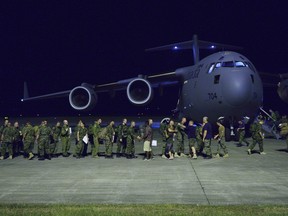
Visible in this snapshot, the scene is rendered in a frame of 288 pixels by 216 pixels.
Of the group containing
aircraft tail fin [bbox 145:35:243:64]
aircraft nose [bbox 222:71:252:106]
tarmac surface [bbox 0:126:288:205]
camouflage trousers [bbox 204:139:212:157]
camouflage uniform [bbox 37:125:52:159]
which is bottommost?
tarmac surface [bbox 0:126:288:205]

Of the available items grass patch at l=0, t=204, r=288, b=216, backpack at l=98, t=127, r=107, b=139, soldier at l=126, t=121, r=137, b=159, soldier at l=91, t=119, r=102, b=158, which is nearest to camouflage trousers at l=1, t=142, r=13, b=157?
soldier at l=91, t=119, r=102, b=158

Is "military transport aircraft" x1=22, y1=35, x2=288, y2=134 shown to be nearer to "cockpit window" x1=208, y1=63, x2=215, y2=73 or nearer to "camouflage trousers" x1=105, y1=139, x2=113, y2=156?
"cockpit window" x1=208, y1=63, x2=215, y2=73

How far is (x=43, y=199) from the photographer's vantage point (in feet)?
26.2

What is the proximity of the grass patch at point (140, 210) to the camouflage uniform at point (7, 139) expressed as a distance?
851 cm

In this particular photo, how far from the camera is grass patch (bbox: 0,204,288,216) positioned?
21.9ft

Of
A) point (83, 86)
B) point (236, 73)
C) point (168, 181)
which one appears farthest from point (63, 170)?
point (83, 86)

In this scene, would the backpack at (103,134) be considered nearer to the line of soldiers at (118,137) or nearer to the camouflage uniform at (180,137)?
the line of soldiers at (118,137)

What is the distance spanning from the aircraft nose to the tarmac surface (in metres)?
4.40

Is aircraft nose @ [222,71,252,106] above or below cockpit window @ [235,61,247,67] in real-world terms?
below

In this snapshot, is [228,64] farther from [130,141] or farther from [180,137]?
[130,141]

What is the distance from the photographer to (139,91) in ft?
83.6

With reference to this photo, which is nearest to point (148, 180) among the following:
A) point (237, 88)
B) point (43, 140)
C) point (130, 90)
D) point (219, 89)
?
point (43, 140)

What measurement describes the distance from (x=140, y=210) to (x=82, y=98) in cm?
2064

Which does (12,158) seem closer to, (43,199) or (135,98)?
(43,199)
